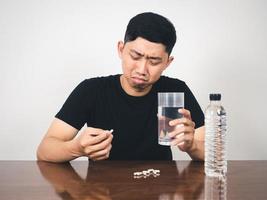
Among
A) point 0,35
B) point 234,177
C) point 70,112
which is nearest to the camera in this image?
point 234,177

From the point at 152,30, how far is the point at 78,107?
497 mm

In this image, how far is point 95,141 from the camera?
42.7 inches

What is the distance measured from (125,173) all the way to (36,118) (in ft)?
3.81

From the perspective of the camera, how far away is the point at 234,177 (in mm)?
1039

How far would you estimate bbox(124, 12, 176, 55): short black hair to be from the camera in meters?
1.39

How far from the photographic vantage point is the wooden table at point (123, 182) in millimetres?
828

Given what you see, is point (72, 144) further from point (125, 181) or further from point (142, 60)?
point (142, 60)

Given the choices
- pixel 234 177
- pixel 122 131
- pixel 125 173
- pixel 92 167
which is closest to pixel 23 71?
pixel 122 131

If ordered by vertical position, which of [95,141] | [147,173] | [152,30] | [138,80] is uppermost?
[152,30]

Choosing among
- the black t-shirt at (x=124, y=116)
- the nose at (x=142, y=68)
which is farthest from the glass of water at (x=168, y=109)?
the black t-shirt at (x=124, y=116)

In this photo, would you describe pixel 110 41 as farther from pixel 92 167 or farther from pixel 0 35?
pixel 92 167

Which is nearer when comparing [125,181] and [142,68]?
[125,181]

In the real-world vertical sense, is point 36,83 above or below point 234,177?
above

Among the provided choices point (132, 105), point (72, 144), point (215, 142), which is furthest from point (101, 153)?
point (132, 105)
